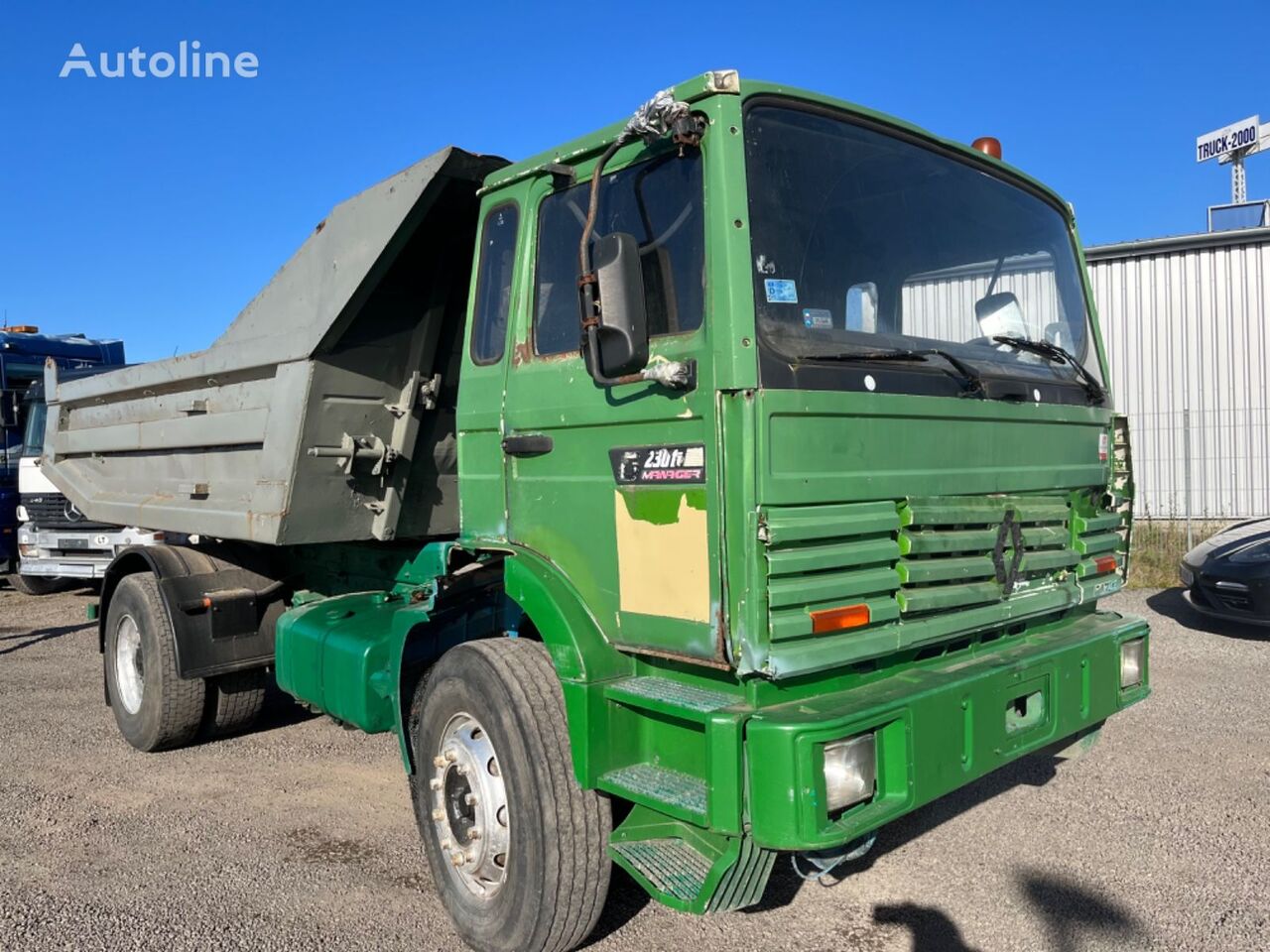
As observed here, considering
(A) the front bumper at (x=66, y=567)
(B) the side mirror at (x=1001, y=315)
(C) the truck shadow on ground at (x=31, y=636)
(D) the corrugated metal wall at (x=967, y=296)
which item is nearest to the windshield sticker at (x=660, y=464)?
(D) the corrugated metal wall at (x=967, y=296)

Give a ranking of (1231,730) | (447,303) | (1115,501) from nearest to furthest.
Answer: (1115,501) → (447,303) → (1231,730)

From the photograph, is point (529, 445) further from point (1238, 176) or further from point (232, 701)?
point (1238, 176)

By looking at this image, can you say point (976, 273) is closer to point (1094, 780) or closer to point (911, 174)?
point (911, 174)

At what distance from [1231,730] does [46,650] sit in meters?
9.52

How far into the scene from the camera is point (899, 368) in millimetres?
3119

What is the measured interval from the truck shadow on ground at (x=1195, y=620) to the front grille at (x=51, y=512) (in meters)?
11.4

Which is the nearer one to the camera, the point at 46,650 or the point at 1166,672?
the point at 1166,672

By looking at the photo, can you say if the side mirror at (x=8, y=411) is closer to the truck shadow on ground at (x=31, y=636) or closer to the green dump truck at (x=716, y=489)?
the truck shadow on ground at (x=31, y=636)

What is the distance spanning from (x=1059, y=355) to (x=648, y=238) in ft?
5.92

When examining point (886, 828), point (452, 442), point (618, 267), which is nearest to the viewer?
point (618, 267)

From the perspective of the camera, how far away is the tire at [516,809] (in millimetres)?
3123

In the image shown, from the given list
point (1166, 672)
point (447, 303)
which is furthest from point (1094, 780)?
point (447, 303)

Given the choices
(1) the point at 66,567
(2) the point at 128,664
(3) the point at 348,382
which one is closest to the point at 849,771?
(3) the point at 348,382

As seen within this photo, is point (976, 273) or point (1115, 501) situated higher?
point (976, 273)
